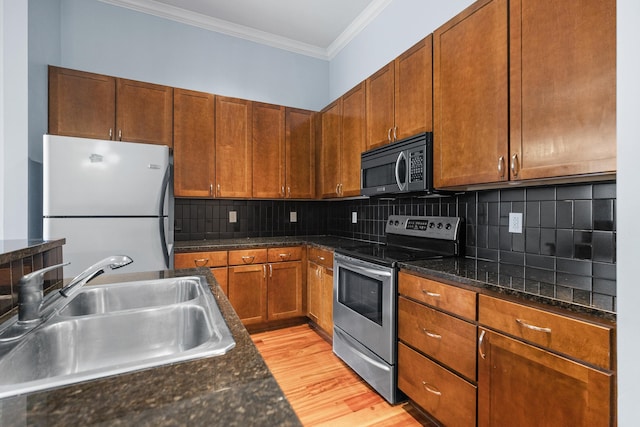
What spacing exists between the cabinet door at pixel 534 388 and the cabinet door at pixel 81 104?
298cm

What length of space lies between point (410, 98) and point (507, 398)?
5.79 ft

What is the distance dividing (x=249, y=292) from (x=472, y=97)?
2337 millimetres

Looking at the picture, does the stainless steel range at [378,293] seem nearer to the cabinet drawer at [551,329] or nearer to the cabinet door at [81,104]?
the cabinet drawer at [551,329]

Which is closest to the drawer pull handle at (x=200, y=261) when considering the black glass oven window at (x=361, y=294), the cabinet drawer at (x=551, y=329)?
the black glass oven window at (x=361, y=294)

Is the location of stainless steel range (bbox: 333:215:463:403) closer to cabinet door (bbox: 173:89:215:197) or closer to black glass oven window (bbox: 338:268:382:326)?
black glass oven window (bbox: 338:268:382:326)

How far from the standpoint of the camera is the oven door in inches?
73.2

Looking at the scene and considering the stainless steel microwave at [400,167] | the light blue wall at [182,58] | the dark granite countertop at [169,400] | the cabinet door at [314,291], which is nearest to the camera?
the dark granite countertop at [169,400]

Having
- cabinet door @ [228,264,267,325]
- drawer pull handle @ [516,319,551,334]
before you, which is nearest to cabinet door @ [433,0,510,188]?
drawer pull handle @ [516,319,551,334]

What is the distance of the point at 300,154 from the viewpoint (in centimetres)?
334

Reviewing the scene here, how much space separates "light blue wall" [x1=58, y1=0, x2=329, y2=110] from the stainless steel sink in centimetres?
250

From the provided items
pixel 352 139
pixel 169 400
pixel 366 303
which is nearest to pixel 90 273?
pixel 169 400

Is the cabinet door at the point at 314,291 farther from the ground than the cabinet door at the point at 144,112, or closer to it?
closer to it

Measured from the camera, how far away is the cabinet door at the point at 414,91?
77.7 inches

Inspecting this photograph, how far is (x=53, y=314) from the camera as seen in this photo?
89cm
